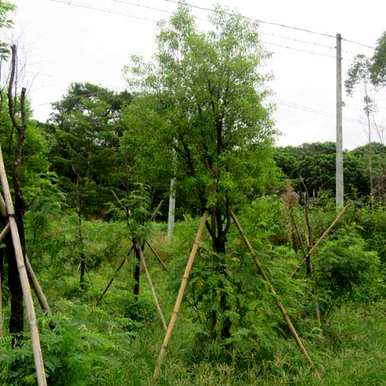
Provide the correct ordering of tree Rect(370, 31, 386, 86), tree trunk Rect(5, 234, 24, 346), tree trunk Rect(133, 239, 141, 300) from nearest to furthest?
tree trunk Rect(5, 234, 24, 346) < tree trunk Rect(133, 239, 141, 300) < tree Rect(370, 31, 386, 86)

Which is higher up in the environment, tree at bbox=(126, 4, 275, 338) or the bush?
tree at bbox=(126, 4, 275, 338)

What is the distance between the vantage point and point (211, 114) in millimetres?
5582

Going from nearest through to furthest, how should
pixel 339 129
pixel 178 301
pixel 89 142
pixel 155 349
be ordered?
pixel 178 301 < pixel 155 349 < pixel 339 129 < pixel 89 142

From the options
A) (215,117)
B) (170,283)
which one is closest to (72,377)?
(170,283)

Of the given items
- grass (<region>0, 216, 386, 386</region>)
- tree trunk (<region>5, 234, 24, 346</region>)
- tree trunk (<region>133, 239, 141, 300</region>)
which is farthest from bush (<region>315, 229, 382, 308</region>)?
tree trunk (<region>5, 234, 24, 346</region>)

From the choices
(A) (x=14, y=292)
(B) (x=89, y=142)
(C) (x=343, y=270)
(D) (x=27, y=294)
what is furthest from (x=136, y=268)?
(B) (x=89, y=142)

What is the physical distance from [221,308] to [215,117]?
2.23 meters

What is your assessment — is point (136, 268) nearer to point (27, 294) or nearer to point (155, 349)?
point (155, 349)

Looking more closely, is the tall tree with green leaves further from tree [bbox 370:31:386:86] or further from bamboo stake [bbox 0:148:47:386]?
tree [bbox 370:31:386:86]

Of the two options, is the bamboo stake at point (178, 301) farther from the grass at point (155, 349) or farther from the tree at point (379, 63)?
the tree at point (379, 63)

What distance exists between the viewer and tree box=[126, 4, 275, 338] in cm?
552

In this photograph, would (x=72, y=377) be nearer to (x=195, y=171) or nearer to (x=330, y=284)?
(x=195, y=171)

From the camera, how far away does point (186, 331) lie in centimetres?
654

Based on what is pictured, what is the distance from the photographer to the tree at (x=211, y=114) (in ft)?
18.1
